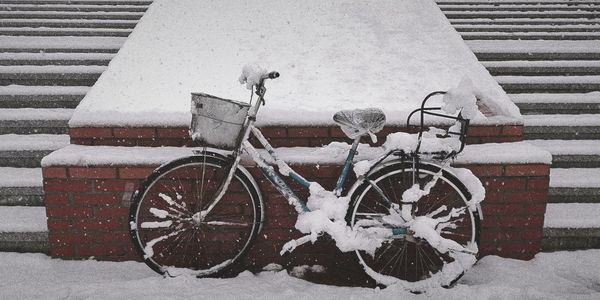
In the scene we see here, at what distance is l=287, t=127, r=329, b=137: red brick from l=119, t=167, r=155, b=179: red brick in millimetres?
899

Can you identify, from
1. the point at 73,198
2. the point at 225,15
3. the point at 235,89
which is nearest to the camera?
the point at 73,198

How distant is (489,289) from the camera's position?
267cm

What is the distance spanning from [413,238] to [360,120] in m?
0.79

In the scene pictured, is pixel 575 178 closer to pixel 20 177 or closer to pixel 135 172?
pixel 135 172

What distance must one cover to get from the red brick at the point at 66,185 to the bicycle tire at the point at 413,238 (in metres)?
1.64

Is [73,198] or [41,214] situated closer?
[73,198]

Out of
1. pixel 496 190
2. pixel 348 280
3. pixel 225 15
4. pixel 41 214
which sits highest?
pixel 225 15

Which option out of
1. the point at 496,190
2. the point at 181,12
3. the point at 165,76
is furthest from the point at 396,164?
the point at 181,12

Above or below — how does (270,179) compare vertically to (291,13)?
below

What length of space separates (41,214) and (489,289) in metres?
3.05

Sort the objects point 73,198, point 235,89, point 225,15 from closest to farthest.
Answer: point 73,198 < point 235,89 < point 225,15

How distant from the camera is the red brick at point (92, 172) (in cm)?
282

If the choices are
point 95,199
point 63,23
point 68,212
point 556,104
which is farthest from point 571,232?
point 63,23

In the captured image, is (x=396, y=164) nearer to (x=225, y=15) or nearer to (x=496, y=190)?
(x=496, y=190)
